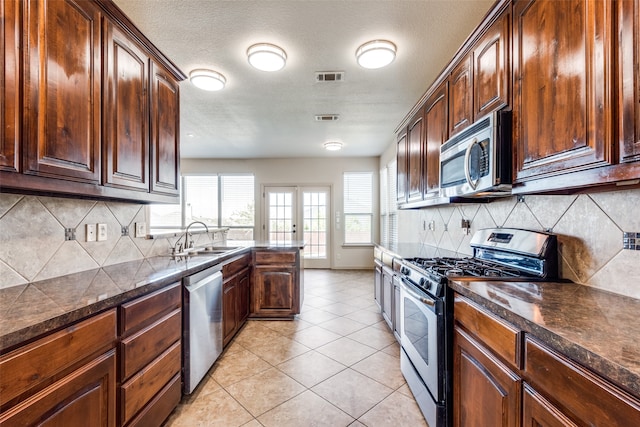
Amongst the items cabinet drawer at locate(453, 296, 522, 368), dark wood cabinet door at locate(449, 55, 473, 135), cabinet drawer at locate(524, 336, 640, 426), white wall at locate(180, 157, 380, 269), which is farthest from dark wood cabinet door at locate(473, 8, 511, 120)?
white wall at locate(180, 157, 380, 269)

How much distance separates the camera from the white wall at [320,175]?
6.56 meters

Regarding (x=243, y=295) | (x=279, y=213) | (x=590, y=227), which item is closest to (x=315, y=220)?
(x=279, y=213)

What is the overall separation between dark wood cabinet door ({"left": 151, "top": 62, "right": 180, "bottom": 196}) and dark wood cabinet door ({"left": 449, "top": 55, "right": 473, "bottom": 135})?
7.20ft

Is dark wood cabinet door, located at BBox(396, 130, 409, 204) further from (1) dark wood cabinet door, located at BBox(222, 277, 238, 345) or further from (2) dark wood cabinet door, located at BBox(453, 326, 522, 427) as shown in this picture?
(1) dark wood cabinet door, located at BBox(222, 277, 238, 345)

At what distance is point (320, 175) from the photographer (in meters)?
6.62

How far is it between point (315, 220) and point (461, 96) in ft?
16.1

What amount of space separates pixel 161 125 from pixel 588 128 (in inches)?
97.2

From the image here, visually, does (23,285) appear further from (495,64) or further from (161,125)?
(495,64)

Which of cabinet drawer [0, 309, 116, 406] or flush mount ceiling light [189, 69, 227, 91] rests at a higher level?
flush mount ceiling light [189, 69, 227, 91]

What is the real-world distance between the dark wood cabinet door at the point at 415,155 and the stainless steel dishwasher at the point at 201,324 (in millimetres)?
2049

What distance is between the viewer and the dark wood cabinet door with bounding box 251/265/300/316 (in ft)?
10.8

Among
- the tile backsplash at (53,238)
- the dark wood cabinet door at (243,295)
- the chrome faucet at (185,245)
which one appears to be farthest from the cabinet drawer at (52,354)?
the dark wood cabinet door at (243,295)

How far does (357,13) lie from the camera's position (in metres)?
1.95

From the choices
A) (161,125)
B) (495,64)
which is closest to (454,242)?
(495,64)
